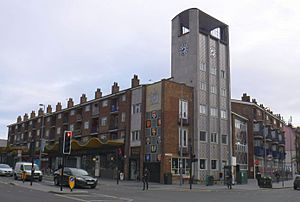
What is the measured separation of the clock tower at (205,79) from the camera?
45.3 meters

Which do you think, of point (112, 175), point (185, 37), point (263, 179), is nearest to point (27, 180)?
point (112, 175)

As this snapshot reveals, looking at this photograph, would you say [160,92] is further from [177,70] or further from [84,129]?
Result: [84,129]

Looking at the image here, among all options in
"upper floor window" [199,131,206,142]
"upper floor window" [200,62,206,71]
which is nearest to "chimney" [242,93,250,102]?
"upper floor window" [200,62,206,71]

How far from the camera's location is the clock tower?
149 feet

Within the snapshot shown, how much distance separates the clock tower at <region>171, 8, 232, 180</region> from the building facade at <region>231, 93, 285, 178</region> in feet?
47.7

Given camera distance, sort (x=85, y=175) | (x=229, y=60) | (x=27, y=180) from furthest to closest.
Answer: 1. (x=229, y=60)
2. (x=27, y=180)
3. (x=85, y=175)

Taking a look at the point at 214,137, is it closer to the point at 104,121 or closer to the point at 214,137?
the point at 214,137

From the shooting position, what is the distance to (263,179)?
3772 centimetres

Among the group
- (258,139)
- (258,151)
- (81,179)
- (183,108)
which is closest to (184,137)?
(183,108)

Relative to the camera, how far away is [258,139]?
66.0m

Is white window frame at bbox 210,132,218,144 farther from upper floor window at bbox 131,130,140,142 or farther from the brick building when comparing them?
upper floor window at bbox 131,130,140,142

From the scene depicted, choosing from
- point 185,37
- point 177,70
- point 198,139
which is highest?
point 185,37

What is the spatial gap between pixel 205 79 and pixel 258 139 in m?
24.1

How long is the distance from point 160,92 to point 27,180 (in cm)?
1744
